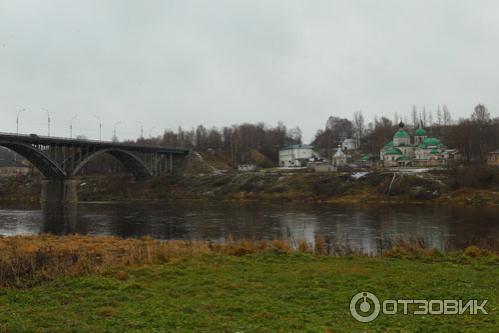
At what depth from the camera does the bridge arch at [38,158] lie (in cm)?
7224

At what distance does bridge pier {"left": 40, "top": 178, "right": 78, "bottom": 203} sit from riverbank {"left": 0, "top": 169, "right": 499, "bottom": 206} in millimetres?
13524

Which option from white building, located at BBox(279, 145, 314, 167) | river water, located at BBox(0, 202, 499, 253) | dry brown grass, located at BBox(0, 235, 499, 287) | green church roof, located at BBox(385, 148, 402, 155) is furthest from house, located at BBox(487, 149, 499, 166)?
dry brown grass, located at BBox(0, 235, 499, 287)

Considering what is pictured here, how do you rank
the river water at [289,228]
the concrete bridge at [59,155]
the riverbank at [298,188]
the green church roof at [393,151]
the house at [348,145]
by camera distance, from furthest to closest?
the house at [348,145], the green church roof at [393,151], the concrete bridge at [59,155], the riverbank at [298,188], the river water at [289,228]

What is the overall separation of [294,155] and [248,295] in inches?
4827

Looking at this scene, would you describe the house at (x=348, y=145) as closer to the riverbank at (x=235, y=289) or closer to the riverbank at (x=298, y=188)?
the riverbank at (x=298, y=188)

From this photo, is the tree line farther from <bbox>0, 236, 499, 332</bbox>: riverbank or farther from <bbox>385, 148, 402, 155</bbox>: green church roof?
<bbox>0, 236, 499, 332</bbox>: riverbank

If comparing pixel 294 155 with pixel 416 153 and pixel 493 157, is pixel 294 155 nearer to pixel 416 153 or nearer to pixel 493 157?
pixel 416 153

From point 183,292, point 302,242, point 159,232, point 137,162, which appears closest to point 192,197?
point 137,162

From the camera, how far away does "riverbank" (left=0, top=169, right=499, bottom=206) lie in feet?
234

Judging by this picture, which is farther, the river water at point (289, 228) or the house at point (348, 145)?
the house at point (348, 145)

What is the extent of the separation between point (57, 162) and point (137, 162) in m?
24.2

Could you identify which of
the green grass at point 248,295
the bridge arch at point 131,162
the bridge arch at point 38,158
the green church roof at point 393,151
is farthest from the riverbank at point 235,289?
the green church roof at point 393,151

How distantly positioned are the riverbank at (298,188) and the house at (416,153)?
2308 centimetres

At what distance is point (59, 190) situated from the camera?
82.2 meters
